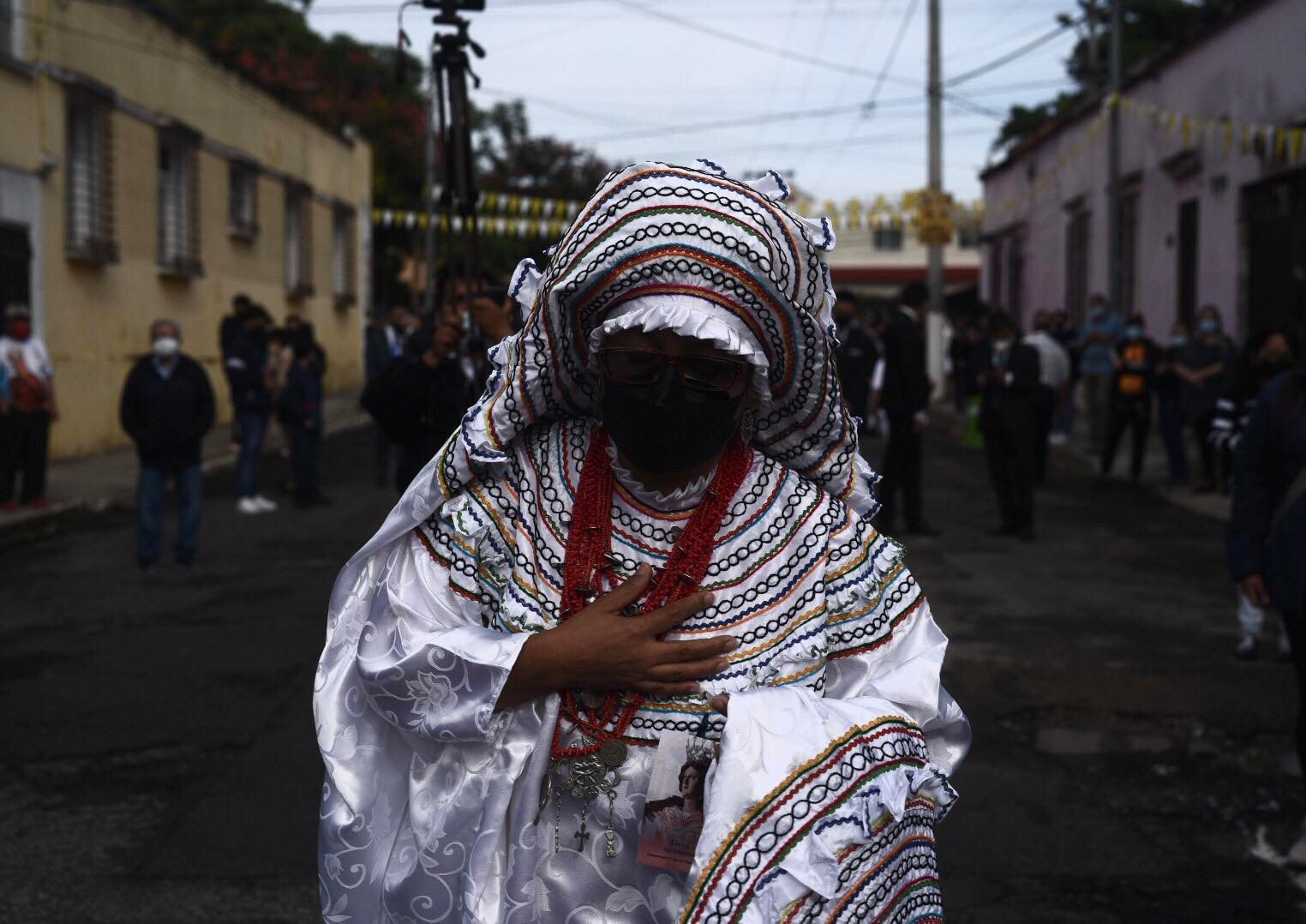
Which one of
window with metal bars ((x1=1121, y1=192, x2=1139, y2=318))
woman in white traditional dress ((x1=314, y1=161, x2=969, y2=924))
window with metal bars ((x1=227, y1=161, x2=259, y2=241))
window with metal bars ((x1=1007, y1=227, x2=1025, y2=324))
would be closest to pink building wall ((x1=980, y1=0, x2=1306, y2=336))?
window with metal bars ((x1=1121, y1=192, x2=1139, y2=318))

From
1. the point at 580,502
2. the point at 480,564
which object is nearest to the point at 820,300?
the point at 580,502

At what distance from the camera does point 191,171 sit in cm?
2255

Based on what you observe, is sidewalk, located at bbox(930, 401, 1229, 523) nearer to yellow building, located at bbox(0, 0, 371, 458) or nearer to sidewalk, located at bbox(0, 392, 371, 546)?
sidewalk, located at bbox(0, 392, 371, 546)

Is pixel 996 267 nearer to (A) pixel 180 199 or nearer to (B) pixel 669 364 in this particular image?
(A) pixel 180 199

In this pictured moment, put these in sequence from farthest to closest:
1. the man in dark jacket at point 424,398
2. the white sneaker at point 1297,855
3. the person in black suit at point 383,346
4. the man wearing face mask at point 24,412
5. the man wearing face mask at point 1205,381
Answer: the person in black suit at point 383,346
the man wearing face mask at point 1205,381
the man wearing face mask at point 24,412
the man in dark jacket at point 424,398
the white sneaker at point 1297,855

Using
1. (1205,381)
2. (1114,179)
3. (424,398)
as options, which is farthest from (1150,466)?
(424,398)

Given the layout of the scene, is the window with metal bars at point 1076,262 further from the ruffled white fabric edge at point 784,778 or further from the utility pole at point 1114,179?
the ruffled white fabric edge at point 784,778

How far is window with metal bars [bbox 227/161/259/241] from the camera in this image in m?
24.9

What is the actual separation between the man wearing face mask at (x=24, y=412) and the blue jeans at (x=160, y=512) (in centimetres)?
303

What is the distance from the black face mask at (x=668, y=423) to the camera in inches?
85.9

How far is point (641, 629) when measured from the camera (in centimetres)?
215

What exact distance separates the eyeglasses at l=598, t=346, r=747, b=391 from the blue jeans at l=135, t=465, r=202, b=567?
8.48 meters

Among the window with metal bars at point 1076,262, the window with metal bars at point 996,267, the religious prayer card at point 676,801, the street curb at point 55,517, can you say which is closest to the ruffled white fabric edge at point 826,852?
the religious prayer card at point 676,801

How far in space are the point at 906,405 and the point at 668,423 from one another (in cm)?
972
